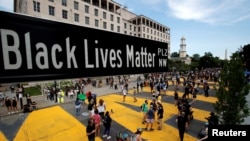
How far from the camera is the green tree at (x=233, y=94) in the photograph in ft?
28.7

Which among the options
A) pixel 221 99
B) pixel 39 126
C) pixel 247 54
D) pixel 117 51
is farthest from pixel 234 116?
pixel 247 54

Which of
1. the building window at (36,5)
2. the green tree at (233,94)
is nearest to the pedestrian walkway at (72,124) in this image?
the green tree at (233,94)

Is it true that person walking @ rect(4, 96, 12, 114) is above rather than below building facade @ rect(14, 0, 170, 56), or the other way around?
below

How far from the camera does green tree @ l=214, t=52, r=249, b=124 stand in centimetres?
876

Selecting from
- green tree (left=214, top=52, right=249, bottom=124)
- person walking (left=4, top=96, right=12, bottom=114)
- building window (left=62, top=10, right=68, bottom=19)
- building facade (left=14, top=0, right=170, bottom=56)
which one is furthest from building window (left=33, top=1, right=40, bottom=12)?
green tree (left=214, top=52, right=249, bottom=124)

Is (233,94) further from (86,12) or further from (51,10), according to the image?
(86,12)

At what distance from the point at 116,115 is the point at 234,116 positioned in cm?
825

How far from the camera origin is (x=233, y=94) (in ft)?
29.0

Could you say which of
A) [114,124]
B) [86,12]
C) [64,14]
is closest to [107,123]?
[114,124]

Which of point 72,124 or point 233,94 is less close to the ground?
point 233,94

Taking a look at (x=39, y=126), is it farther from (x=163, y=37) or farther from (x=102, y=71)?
(x=163, y=37)

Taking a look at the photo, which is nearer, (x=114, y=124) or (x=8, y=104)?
(x=114, y=124)

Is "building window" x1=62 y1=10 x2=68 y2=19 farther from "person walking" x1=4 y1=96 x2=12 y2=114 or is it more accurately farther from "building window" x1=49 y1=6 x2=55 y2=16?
"person walking" x1=4 y1=96 x2=12 y2=114

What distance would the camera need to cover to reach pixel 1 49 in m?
1.02
